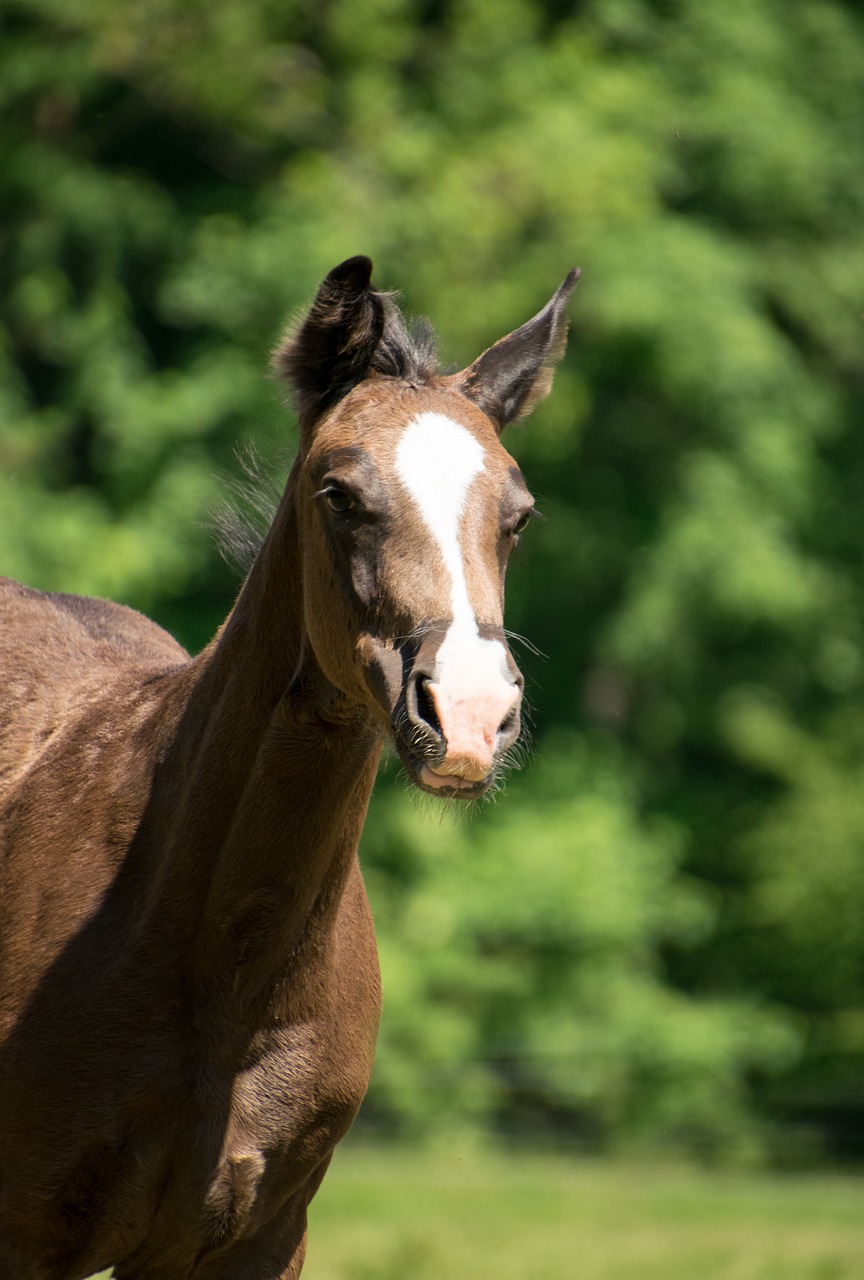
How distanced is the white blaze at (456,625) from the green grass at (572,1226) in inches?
225

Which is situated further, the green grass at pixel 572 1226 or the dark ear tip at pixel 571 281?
the green grass at pixel 572 1226

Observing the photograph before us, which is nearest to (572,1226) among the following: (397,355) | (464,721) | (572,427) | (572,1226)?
(572,1226)

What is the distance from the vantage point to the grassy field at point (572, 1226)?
28.0 ft

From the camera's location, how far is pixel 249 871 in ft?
12.0

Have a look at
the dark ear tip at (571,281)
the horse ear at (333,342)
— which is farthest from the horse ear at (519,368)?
the horse ear at (333,342)

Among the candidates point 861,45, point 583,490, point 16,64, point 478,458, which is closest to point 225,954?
point 478,458

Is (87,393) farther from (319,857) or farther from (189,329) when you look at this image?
(319,857)

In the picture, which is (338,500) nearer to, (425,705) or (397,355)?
(397,355)

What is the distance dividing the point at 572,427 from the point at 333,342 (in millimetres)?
14182

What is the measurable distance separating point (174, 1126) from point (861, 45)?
63.2 feet

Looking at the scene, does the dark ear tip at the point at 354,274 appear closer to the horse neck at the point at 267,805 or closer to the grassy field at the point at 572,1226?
the horse neck at the point at 267,805

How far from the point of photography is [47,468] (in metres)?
16.1

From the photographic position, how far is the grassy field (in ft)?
28.0

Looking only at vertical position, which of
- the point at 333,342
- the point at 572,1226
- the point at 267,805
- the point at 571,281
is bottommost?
the point at 572,1226
